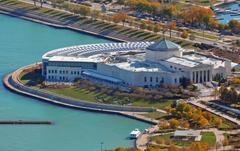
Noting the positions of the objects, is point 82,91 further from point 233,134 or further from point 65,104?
point 233,134

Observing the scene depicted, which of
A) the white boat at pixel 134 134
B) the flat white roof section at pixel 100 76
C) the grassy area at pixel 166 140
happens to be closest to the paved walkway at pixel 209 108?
the grassy area at pixel 166 140

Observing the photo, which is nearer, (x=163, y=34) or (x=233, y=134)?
(x=233, y=134)

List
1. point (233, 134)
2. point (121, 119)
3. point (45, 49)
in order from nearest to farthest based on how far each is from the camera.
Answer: point (233, 134)
point (121, 119)
point (45, 49)

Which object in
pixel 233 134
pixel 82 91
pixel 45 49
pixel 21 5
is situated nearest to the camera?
pixel 233 134

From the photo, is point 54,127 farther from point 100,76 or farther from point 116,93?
point 100,76

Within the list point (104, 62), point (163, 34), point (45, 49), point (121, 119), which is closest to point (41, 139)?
point (121, 119)

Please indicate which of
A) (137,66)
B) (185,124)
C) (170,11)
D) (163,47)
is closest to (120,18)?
(170,11)
